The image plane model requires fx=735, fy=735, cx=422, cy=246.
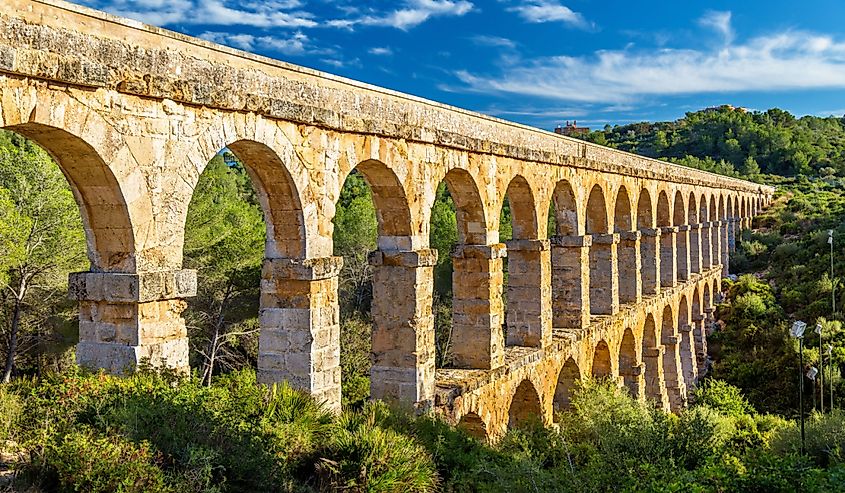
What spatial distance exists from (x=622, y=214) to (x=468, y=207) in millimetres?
7288

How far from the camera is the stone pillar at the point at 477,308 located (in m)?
10.3

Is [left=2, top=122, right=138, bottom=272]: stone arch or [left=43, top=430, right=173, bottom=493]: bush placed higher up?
[left=2, top=122, right=138, bottom=272]: stone arch

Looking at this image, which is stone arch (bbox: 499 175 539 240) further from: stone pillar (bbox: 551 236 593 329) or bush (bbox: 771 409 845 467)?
bush (bbox: 771 409 845 467)

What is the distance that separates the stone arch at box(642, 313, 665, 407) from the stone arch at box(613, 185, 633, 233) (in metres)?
2.44

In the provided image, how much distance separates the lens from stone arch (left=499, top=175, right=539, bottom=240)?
11570 millimetres

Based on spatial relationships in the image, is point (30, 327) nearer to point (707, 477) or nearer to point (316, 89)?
point (316, 89)

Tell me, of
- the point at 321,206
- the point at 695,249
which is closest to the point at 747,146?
the point at 695,249

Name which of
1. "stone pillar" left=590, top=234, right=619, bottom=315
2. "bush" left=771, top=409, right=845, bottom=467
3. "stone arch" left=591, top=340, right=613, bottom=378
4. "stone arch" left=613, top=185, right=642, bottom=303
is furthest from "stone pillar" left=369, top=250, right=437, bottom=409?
"stone arch" left=613, top=185, right=642, bottom=303

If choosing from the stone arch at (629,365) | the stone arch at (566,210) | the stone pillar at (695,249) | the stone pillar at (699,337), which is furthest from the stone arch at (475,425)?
the stone pillar at (695,249)

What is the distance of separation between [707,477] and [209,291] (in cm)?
1438

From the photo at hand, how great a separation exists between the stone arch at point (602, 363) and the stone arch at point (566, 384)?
1414 mm

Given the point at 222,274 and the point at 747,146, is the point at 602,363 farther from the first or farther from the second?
the point at 747,146

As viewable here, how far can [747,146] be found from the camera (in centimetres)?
6262

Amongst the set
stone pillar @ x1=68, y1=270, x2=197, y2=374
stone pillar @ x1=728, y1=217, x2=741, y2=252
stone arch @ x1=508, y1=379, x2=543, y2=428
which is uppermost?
stone pillar @ x1=728, y1=217, x2=741, y2=252
